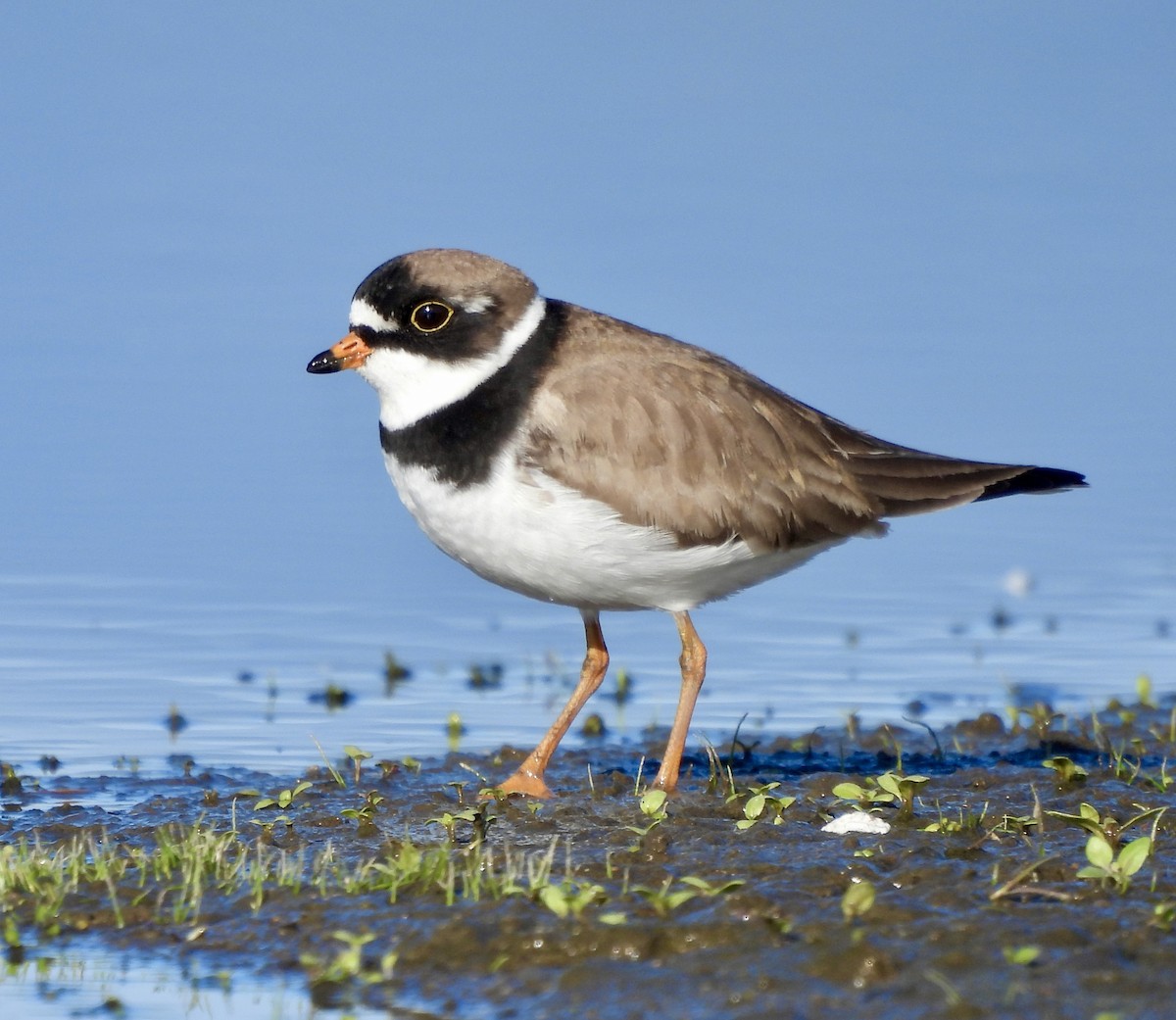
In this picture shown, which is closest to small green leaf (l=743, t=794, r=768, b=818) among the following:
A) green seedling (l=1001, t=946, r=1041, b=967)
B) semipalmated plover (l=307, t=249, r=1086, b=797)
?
semipalmated plover (l=307, t=249, r=1086, b=797)

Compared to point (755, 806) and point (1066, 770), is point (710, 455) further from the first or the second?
point (1066, 770)

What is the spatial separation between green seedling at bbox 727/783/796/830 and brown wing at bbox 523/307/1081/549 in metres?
1.15

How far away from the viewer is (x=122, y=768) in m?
8.65

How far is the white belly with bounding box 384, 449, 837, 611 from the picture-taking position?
23.8 ft

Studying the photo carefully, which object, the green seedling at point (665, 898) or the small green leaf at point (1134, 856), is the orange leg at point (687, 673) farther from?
the small green leaf at point (1134, 856)

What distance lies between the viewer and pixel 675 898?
18.2ft

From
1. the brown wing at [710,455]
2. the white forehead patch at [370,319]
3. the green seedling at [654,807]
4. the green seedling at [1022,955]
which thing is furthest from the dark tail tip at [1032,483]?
the green seedling at [1022,955]

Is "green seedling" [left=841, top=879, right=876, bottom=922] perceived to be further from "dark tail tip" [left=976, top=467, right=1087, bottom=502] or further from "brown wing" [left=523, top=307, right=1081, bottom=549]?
"dark tail tip" [left=976, top=467, right=1087, bottom=502]

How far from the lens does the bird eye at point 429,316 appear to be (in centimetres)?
774

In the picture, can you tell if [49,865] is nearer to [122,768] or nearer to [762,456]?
[122,768]

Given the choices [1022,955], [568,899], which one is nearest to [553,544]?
[568,899]

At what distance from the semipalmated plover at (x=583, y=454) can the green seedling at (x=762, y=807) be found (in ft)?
2.35

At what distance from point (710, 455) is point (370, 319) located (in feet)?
5.32

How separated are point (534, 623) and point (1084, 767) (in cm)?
527
